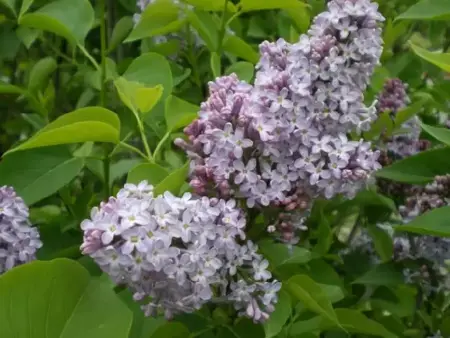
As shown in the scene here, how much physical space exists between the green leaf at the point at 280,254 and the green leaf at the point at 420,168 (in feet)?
0.70

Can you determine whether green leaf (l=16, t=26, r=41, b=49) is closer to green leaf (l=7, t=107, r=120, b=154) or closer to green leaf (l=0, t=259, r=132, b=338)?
green leaf (l=7, t=107, r=120, b=154)

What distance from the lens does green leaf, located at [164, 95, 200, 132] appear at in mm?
1099

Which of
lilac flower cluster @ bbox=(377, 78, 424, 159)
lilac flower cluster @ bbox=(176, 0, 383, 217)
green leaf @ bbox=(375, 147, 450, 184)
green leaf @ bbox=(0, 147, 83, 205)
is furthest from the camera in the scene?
lilac flower cluster @ bbox=(377, 78, 424, 159)

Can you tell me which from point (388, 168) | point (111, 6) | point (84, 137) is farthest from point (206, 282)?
point (111, 6)

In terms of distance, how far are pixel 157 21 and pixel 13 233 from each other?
0.43m

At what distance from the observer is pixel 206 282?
87 centimetres

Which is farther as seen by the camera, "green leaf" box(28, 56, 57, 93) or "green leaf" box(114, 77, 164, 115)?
"green leaf" box(28, 56, 57, 93)

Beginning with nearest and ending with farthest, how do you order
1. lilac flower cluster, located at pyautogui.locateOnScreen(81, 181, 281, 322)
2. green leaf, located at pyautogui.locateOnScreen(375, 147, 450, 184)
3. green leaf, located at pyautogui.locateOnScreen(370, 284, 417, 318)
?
lilac flower cluster, located at pyautogui.locateOnScreen(81, 181, 281, 322)
green leaf, located at pyautogui.locateOnScreen(375, 147, 450, 184)
green leaf, located at pyautogui.locateOnScreen(370, 284, 417, 318)

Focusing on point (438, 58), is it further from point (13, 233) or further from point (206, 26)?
point (13, 233)

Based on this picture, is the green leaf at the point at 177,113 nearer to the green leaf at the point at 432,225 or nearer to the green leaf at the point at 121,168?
the green leaf at the point at 121,168

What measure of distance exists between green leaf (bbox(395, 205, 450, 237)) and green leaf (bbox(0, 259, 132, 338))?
41cm

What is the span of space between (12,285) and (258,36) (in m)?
0.94

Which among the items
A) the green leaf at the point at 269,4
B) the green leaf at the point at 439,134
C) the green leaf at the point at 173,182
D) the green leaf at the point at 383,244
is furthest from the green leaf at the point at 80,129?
the green leaf at the point at 383,244

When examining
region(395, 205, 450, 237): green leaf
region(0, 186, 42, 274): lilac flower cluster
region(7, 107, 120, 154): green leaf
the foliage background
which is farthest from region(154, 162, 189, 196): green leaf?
region(395, 205, 450, 237): green leaf
